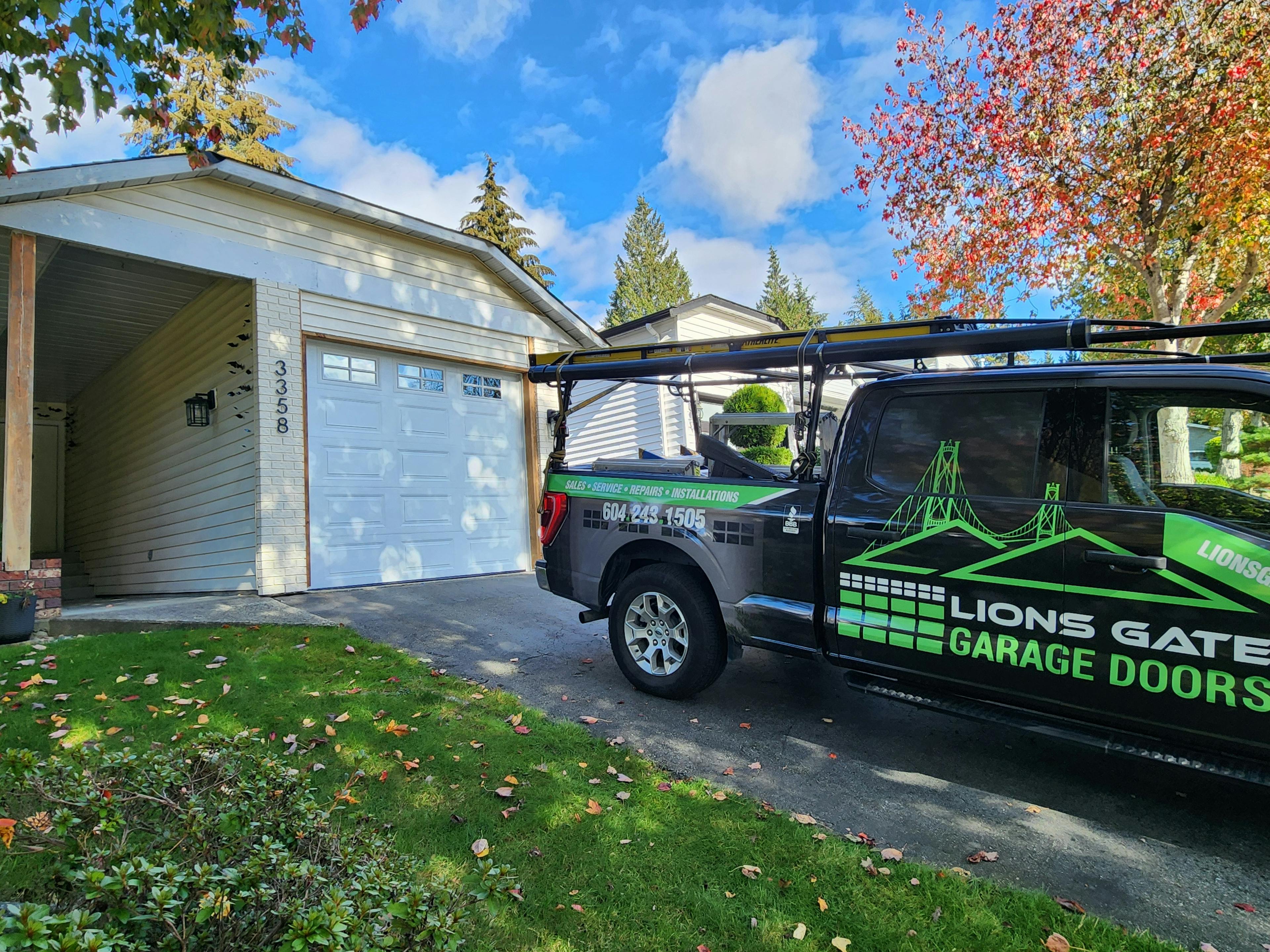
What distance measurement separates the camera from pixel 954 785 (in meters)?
3.28

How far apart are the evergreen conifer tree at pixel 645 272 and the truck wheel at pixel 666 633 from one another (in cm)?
4344

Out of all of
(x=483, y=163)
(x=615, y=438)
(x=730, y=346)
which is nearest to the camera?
(x=730, y=346)

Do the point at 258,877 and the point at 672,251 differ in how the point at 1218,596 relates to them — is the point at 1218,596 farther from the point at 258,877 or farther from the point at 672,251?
the point at 672,251

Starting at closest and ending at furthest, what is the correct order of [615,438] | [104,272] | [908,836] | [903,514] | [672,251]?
[908,836] < [903,514] < [104,272] < [615,438] < [672,251]

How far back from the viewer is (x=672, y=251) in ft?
161

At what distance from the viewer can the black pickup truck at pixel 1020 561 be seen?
2.68 metres

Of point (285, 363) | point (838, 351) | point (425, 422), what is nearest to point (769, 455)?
point (425, 422)

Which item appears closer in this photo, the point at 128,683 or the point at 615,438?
the point at 128,683

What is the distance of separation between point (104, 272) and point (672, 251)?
44456 millimetres

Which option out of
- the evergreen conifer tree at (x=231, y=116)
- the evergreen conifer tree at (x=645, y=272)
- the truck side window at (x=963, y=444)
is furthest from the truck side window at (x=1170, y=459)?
the evergreen conifer tree at (x=645, y=272)

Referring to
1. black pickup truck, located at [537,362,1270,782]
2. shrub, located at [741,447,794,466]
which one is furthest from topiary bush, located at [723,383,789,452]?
black pickup truck, located at [537,362,1270,782]

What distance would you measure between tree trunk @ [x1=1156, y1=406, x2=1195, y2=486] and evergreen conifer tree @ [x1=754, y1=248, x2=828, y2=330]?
2207 inches

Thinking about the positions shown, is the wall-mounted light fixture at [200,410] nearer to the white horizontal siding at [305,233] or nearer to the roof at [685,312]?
the white horizontal siding at [305,233]

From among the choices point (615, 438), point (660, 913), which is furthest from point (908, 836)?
point (615, 438)
